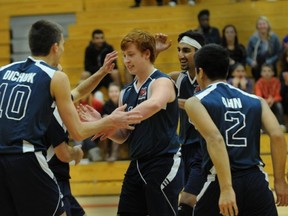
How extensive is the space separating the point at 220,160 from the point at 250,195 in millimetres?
370

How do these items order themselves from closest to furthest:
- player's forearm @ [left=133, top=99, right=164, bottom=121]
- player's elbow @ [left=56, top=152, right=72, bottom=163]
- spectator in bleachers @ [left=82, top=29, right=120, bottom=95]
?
player's forearm @ [left=133, top=99, right=164, bottom=121] < player's elbow @ [left=56, top=152, right=72, bottom=163] < spectator in bleachers @ [left=82, top=29, right=120, bottom=95]

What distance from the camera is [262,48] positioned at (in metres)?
12.8

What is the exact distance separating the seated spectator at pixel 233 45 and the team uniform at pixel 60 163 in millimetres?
7555

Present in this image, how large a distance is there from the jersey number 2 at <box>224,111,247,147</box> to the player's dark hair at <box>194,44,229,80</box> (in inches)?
13.1

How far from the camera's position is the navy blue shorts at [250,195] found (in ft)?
14.6

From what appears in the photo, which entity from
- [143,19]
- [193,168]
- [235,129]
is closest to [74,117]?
[235,129]

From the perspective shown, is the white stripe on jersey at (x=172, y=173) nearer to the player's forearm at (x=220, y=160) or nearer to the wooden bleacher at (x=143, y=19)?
the player's forearm at (x=220, y=160)

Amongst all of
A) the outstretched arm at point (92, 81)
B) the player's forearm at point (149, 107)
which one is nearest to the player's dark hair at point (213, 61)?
the player's forearm at point (149, 107)

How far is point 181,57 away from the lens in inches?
261

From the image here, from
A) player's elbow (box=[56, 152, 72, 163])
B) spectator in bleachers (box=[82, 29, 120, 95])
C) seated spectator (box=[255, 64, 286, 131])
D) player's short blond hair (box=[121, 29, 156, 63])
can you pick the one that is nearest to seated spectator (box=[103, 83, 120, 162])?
spectator in bleachers (box=[82, 29, 120, 95])

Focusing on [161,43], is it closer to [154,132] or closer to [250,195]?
[154,132]

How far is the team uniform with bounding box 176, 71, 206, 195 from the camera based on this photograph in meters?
6.26

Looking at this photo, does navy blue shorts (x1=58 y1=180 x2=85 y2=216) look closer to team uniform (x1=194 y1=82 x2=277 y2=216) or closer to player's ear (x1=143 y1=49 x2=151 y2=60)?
player's ear (x1=143 y1=49 x2=151 y2=60)

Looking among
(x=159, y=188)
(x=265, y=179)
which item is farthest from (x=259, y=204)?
(x=159, y=188)
